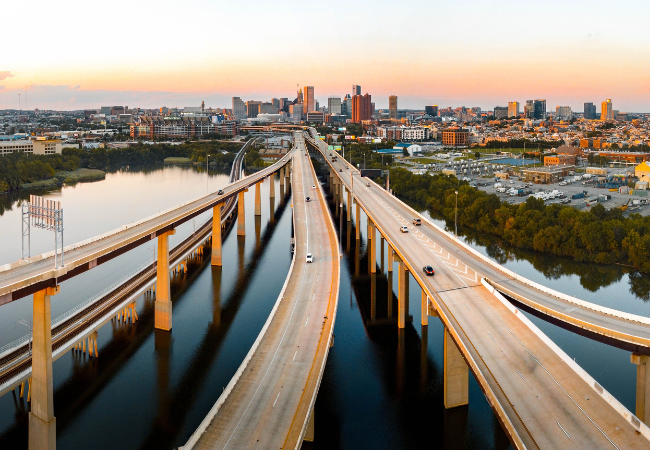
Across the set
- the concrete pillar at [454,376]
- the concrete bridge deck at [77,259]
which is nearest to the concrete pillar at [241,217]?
the concrete bridge deck at [77,259]

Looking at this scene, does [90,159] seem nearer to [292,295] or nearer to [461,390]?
[292,295]

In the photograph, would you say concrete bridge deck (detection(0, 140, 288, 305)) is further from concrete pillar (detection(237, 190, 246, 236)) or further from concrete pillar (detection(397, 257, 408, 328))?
concrete pillar (detection(237, 190, 246, 236))

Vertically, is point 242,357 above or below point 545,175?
below

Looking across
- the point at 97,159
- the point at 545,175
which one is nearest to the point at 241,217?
the point at 545,175

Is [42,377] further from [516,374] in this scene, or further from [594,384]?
[594,384]

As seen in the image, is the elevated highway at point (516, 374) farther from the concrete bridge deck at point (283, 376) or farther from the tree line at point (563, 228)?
the tree line at point (563, 228)

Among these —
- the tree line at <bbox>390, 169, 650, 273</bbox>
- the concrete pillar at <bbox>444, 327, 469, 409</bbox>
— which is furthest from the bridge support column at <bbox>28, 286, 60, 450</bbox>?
the tree line at <bbox>390, 169, 650, 273</bbox>
